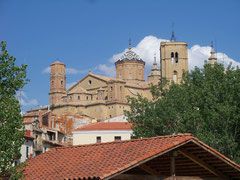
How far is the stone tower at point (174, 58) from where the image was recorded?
3457 inches

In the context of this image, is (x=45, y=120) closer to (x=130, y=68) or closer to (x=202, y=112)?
(x=202, y=112)

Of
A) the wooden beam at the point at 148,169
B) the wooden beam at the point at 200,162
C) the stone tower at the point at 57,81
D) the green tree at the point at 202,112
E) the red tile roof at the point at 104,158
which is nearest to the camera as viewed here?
the red tile roof at the point at 104,158

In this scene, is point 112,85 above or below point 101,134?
above

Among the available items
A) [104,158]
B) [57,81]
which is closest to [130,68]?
[57,81]

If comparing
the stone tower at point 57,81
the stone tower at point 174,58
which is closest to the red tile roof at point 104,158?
the stone tower at point 174,58

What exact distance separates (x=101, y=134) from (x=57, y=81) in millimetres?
56292

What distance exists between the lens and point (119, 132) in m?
43.1

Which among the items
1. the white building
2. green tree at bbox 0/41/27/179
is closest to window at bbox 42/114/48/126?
the white building

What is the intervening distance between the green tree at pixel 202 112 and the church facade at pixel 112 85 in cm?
4827

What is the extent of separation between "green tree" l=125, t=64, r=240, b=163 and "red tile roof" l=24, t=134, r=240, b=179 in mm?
14422

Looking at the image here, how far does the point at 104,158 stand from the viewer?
996cm

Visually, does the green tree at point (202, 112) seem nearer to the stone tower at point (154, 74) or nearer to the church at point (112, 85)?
the church at point (112, 85)

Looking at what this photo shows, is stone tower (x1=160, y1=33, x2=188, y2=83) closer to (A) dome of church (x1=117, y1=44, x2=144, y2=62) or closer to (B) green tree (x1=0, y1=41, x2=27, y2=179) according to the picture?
(A) dome of church (x1=117, y1=44, x2=144, y2=62)

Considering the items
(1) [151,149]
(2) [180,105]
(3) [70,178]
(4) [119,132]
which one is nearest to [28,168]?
(3) [70,178]
